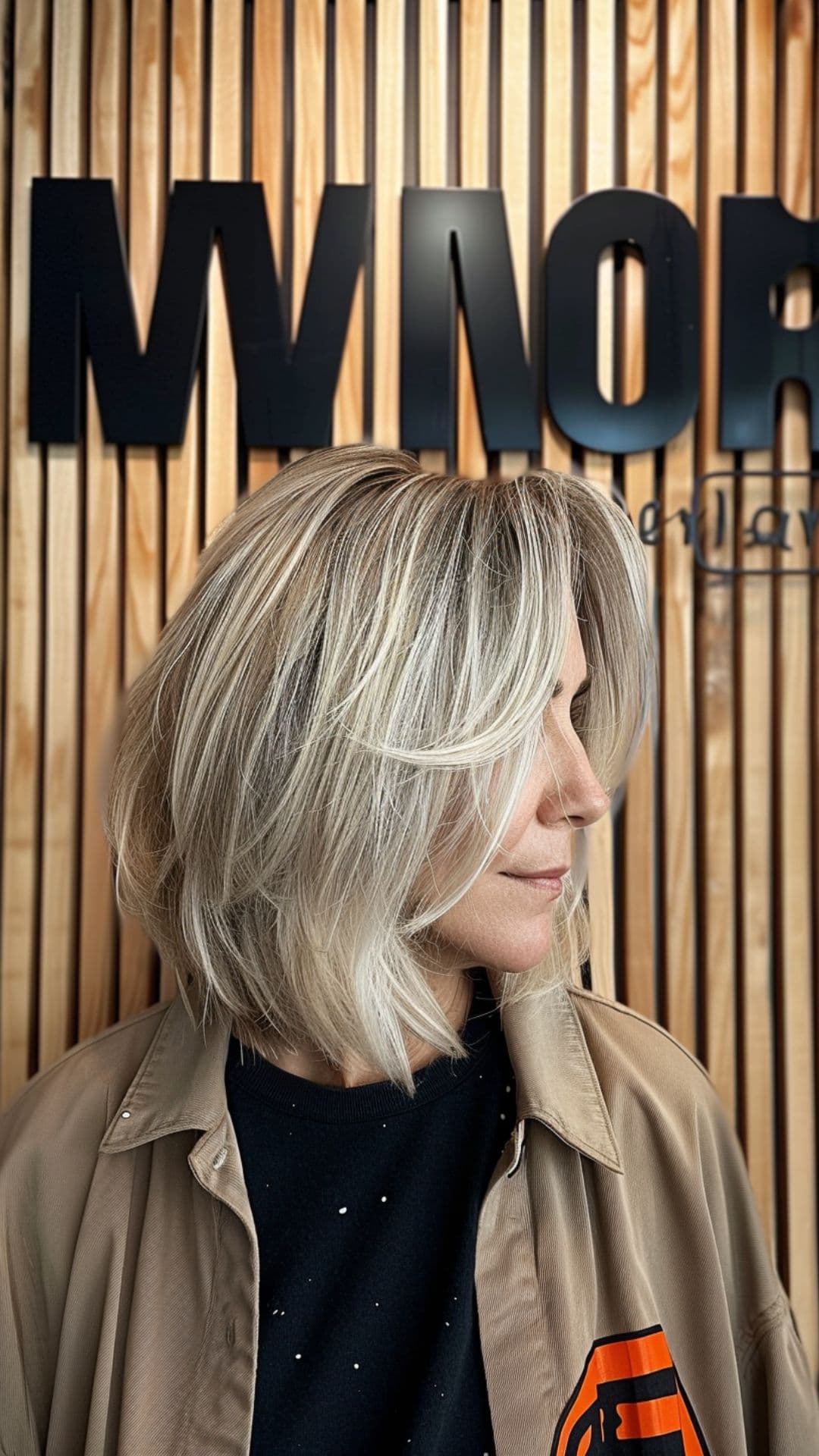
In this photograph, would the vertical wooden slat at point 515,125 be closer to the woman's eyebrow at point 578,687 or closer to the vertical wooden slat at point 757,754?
the vertical wooden slat at point 757,754

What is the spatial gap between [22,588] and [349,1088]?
105 centimetres

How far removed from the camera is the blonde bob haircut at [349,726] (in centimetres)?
124

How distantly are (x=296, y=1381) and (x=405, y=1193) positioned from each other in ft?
0.72

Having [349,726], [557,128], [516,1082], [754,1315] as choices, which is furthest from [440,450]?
[754,1315]

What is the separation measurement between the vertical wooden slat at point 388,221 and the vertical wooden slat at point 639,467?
→ 38cm

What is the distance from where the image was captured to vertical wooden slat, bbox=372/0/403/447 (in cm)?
197

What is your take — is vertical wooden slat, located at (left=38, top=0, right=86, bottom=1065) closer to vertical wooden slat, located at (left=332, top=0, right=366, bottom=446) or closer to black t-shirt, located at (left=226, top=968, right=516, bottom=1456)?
vertical wooden slat, located at (left=332, top=0, right=366, bottom=446)

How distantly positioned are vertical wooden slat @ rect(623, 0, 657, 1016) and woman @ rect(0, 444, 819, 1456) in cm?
51

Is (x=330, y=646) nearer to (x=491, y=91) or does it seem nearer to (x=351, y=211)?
(x=351, y=211)

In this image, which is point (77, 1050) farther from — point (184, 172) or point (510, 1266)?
point (184, 172)

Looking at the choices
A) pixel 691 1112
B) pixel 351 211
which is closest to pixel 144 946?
pixel 691 1112

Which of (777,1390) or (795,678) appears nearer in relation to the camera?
(777,1390)

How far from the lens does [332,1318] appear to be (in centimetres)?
130

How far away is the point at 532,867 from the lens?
1.32 meters
